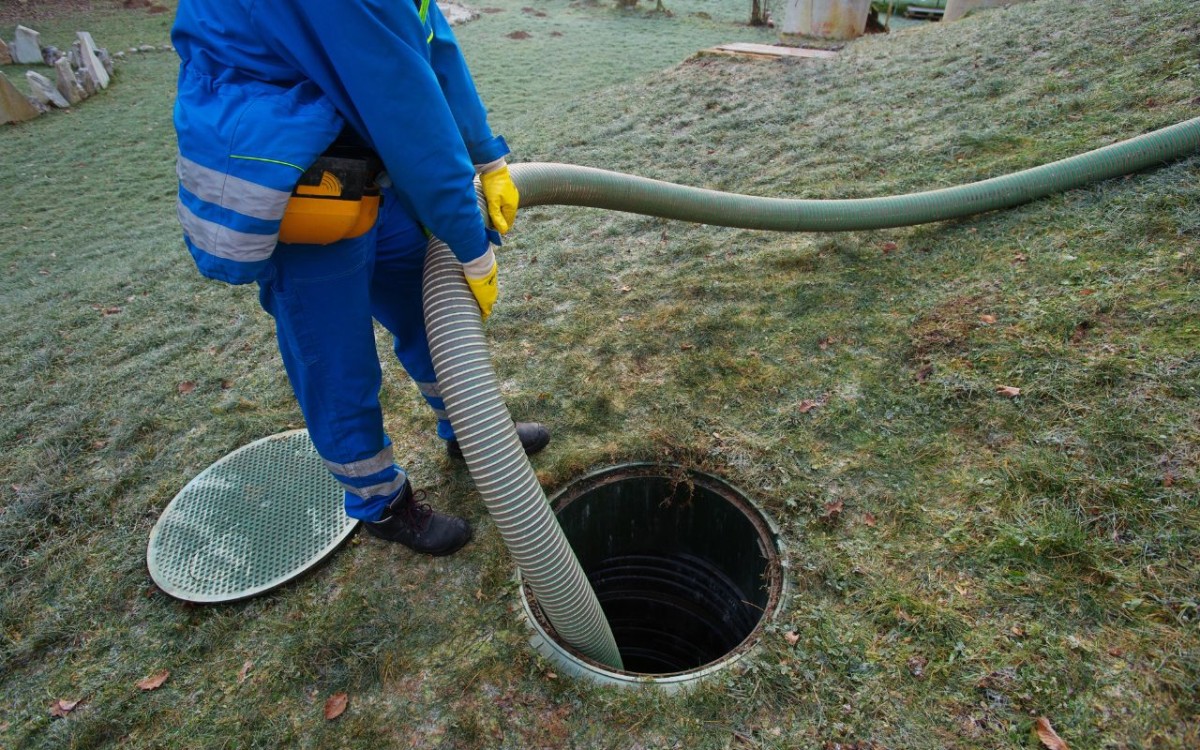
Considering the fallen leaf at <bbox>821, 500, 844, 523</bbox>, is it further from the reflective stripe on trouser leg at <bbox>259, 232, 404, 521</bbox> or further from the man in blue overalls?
the reflective stripe on trouser leg at <bbox>259, 232, 404, 521</bbox>

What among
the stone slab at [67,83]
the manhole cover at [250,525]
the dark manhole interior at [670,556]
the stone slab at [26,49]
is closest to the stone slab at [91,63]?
the stone slab at [67,83]

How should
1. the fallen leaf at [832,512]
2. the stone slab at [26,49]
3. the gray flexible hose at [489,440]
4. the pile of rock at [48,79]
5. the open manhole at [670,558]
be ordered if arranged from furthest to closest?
the stone slab at [26,49] → the pile of rock at [48,79] → the open manhole at [670,558] → the fallen leaf at [832,512] → the gray flexible hose at [489,440]

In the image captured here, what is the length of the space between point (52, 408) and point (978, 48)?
679 cm

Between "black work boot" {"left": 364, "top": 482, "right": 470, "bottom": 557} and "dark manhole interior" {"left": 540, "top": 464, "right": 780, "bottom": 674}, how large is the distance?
0.39 meters

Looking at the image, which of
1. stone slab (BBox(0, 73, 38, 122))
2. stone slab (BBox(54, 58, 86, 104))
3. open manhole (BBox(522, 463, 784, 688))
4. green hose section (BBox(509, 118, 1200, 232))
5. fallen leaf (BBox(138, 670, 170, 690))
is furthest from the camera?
stone slab (BBox(54, 58, 86, 104))

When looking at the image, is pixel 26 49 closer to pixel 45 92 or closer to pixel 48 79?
pixel 48 79

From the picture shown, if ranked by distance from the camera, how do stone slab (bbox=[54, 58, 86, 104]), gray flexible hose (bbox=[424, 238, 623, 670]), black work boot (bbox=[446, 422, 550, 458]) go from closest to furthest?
gray flexible hose (bbox=[424, 238, 623, 670])
black work boot (bbox=[446, 422, 550, 458])
stone slab (bbox=[54, 58, 86, 104])

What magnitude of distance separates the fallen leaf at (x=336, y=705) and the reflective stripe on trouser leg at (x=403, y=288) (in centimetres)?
90

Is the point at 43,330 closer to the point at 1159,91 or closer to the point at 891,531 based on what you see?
the point at 891,531

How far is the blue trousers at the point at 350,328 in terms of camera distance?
1781mm

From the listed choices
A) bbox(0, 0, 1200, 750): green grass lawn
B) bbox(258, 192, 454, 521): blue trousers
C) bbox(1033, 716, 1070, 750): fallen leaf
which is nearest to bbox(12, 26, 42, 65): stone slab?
bbox(0, 0, 1200, 750): green grass lawn

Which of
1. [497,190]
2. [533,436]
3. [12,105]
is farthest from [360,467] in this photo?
[12,105]

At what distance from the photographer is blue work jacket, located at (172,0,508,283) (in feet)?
4.78

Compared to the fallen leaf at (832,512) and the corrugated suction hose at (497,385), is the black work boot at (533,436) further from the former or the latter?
the fallen leaf at (832,512)
